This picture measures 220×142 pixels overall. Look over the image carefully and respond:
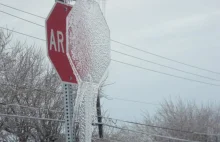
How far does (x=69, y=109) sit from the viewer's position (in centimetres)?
263

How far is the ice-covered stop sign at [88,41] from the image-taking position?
2445mm

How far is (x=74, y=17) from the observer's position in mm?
2484

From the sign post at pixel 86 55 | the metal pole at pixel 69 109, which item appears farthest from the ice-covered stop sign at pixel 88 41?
the metal pole at pixel 69 109

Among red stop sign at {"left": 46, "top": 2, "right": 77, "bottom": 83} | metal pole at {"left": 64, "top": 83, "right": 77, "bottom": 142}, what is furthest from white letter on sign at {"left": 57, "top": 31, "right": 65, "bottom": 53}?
metal pole at {"left": 64, "top": 83, "right": 77, "bottom": 142}

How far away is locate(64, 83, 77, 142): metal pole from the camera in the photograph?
258 centimetres

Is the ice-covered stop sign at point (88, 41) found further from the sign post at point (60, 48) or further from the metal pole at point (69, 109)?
the metal pole at point (69, 109)

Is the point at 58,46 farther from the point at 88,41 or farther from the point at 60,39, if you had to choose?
the point at 88,41

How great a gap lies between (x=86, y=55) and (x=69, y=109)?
1.15 feet

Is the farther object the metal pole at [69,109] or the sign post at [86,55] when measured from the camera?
the metal pole at [69,109]

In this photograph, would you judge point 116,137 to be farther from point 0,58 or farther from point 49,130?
point 0,58

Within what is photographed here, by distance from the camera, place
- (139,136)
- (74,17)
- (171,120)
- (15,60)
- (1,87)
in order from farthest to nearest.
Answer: (171,120) → (139,136) → (15,60) → (1,87) → (74,17)

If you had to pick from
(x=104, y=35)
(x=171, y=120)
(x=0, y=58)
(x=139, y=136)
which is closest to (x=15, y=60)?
(x=0, y=58)

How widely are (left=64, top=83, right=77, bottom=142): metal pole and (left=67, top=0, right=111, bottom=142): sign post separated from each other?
85 mm

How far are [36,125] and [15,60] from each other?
10.2 ft
